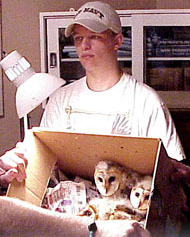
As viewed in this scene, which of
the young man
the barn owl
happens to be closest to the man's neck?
the young man

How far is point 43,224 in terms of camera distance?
0.87 m

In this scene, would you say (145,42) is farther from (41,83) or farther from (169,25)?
(41,83)

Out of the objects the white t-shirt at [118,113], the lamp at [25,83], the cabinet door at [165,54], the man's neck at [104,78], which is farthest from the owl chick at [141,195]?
the cabinet door at [165,54]

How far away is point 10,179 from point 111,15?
726 mm

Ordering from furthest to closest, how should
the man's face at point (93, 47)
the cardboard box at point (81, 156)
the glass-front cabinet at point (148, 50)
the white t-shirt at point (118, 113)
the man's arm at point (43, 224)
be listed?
the glass-front cabinet at point (148, 50) < the man's face at point (93, 47) < the white t-shirt at point (118, 113) < the cardboard box at point (81, 156) < the man's arm at point (43, 224)

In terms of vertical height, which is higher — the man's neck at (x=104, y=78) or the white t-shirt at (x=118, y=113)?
the man's neck at (x=104, y=78)

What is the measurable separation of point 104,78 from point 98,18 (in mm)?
225

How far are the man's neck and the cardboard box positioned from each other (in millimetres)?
395

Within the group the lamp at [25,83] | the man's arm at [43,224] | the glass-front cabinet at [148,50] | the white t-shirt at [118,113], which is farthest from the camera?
the glass-front cabinet at [148,50]

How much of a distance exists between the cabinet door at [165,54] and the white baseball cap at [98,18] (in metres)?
1.38

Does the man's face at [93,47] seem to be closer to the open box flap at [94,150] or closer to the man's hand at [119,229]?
the open box flap at [94,150]

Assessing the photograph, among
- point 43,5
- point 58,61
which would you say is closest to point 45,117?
point 58,61

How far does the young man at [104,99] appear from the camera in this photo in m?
1.59

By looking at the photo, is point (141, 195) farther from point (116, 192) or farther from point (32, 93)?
point (32, 93)
